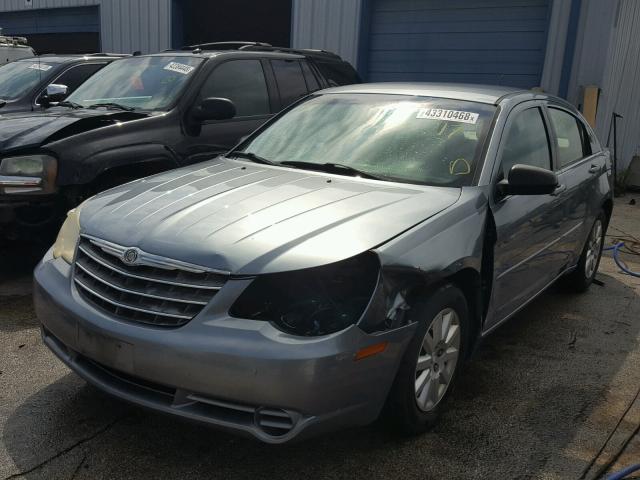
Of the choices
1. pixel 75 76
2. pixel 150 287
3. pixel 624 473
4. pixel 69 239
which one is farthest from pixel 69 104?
pixel 624 473

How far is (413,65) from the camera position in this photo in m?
11.0

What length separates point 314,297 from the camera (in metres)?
2.44

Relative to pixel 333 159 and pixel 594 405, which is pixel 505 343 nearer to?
pixel 594 405

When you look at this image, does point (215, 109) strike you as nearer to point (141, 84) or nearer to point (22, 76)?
point (141, 84)

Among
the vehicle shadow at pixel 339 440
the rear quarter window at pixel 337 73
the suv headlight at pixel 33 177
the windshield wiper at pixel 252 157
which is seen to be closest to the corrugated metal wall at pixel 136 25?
the rear quarter window at pixel 337 73

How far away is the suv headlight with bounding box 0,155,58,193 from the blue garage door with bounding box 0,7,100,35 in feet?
40.3

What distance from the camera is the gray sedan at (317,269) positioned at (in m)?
2.33

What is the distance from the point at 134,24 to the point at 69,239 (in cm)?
1271

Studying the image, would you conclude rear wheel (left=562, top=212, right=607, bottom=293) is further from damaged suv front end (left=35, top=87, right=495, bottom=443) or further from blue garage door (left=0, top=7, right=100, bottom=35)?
blue garage door (left=0, top=7, right=100, bottom=35)

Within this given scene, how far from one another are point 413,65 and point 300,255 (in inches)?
364

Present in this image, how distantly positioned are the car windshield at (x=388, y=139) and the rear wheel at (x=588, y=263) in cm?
195

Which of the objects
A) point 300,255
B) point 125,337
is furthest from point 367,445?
point 125,337

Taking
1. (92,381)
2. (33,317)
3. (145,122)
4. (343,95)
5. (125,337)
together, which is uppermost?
(343,95)

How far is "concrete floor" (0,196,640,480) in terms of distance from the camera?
262 centimetres
